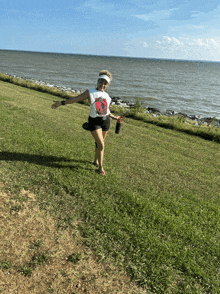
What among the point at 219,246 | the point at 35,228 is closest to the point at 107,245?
the point at 35,228

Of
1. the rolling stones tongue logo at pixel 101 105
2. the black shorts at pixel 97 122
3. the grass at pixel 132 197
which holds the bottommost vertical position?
the grass at pixel 132 197

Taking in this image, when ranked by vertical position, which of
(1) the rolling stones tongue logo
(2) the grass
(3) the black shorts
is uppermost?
(1) the rolling stones tongue logo

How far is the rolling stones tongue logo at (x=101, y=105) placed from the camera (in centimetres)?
489

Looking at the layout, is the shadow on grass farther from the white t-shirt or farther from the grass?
the white t-shirt

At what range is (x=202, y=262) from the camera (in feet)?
11.2

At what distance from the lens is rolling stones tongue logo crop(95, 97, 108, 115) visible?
489 cm

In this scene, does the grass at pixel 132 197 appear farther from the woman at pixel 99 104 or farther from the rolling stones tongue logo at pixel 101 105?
the rolling stones tongue logo at pixel 101 105

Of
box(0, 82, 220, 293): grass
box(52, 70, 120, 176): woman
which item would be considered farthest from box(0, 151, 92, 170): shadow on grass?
box(52, 70, 120, 176): woman

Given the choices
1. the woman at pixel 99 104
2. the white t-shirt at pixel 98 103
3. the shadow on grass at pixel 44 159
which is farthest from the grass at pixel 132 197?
the white t-shirt at pixel 98 103

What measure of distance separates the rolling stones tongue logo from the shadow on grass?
5.67 ft

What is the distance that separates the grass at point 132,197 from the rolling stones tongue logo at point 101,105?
1.63 meters

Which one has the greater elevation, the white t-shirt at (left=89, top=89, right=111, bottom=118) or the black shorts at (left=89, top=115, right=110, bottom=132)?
the white t-shirt at (left=89, top=89, right=111, bottom=118)

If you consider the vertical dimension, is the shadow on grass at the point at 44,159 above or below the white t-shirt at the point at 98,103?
below

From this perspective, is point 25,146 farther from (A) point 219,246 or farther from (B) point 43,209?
(A) point 219,246
